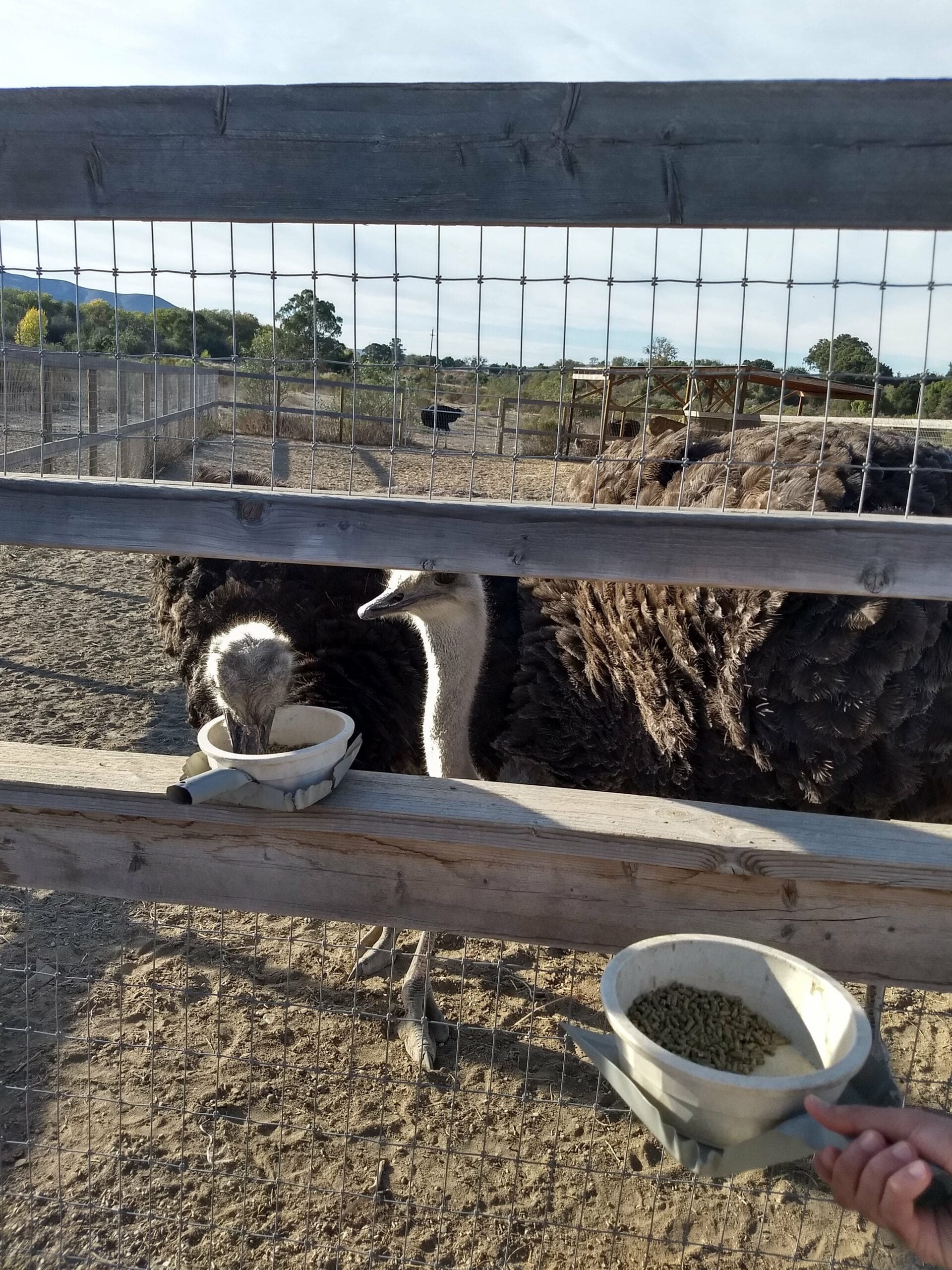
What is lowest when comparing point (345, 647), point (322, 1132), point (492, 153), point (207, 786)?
point (322, 1132)

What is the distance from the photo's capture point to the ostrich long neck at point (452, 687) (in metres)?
3.59

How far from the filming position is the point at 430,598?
353cm

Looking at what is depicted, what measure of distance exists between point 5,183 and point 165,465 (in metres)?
10.6

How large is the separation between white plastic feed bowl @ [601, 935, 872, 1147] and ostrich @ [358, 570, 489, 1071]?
197 cm

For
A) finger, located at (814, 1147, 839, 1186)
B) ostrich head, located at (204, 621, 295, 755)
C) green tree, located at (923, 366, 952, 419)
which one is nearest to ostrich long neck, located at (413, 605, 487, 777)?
ostrich head, located at (204, 621, 295, 755)

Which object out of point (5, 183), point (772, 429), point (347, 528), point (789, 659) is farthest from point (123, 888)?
point (772, 429)

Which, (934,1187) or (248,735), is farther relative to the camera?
(248,735)

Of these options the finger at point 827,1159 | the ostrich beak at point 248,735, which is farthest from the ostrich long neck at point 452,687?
the finger at point 827,1159

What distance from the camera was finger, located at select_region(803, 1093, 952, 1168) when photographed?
1.29 metres

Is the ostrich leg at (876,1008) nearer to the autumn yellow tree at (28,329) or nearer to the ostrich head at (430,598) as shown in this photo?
the ostrich head at (430,598)

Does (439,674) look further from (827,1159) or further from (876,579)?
(827,1159)

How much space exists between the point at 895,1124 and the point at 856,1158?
7cm

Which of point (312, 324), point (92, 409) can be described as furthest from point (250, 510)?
point (92, 409)

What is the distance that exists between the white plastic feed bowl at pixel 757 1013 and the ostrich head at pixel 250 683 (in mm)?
1137
